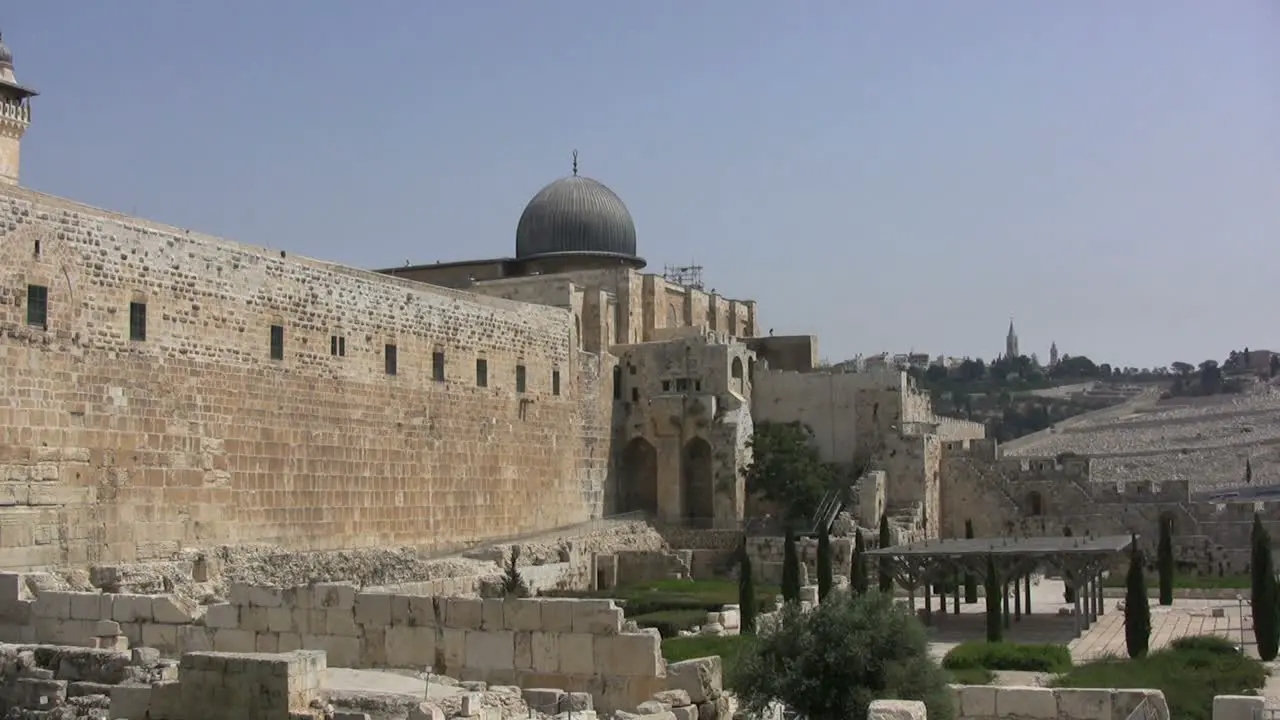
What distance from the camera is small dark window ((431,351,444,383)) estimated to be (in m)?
28.0

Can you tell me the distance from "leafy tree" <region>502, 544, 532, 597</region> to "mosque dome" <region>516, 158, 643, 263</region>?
45.2 ft

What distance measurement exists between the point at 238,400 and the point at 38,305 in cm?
391

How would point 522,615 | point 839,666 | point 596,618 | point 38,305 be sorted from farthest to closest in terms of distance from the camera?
point 38,305 < point 839,666 < point 522,615 < point 596,618

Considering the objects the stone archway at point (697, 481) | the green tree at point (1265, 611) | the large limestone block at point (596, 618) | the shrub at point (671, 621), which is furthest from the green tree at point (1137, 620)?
the stone archway at point (697, 481)

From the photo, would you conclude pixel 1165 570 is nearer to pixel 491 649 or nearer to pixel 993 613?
pixel 993 613

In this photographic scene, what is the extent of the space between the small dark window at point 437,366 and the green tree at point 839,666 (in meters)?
15.3

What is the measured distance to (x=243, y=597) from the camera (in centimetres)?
1444

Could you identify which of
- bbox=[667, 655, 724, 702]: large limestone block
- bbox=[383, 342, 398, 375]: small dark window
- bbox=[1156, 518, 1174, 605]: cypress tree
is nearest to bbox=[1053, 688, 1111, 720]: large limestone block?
bbox=[667, 655, 724, 702]: large limestone block

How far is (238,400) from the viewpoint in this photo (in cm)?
2262

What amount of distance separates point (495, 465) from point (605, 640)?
58.3ft

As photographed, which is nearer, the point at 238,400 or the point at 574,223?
the point at 238,400

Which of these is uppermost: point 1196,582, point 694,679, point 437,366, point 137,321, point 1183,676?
point 137,321

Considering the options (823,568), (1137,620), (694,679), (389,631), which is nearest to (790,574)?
(823,568)

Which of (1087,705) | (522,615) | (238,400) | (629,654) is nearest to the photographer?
(1087,705)
